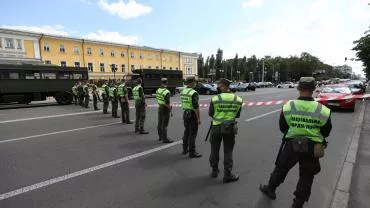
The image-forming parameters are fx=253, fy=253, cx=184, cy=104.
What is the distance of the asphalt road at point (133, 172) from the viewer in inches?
147

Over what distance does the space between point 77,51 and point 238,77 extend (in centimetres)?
6159

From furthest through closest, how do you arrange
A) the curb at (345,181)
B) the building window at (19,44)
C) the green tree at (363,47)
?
the building window at (19,44), the green tree at (363,47), the curb at (345,181)

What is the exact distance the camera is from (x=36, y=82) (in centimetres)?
1906

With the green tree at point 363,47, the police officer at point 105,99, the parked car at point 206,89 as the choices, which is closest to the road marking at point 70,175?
the police officer at point 105,99

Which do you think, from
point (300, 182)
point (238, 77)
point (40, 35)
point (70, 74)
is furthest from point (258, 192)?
point (238, 77)

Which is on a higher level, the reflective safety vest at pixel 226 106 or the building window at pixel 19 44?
the building window at pixel 19 44

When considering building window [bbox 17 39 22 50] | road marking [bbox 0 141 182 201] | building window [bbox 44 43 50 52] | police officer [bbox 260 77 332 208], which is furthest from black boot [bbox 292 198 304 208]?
building window [bbox 44 43 50 52]

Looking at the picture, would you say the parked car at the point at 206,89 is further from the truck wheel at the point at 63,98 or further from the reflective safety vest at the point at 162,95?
the reflective safety vest at the point at 162,95

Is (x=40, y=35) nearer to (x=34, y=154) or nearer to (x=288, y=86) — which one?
(x=34, y=154)

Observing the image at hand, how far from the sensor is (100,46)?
57.3 meters

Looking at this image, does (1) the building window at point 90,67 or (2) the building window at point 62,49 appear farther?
(1) the building window at point 90,67

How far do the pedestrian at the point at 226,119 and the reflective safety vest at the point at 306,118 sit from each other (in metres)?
1.12

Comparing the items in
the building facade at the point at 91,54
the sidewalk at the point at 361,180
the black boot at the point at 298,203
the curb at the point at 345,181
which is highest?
the building facade at the point at 91,54

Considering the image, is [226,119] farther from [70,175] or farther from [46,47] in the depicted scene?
[46,47]
